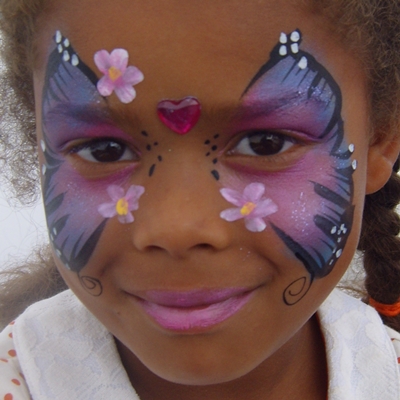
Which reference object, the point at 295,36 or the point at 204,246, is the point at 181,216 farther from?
the point at 295,36

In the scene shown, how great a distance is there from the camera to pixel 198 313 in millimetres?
786

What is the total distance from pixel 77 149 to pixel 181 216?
235 millimetres

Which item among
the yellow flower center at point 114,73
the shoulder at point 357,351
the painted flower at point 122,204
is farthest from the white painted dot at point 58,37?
the shoulder at point 357,351

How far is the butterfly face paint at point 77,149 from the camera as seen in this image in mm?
769

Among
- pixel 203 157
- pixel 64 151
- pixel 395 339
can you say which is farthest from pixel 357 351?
pixel 64 151

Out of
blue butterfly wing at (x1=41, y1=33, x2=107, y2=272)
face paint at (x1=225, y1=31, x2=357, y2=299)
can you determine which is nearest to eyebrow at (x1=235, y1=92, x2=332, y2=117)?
face paint at (x1=225, y1=31, x2=357, y2=299)

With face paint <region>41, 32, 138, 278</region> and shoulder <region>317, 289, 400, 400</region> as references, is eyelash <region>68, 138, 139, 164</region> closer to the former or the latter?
face paint <region>41, 32, 138, 278</region>

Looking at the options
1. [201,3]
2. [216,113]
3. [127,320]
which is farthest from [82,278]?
[201,3]

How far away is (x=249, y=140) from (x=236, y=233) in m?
0.14

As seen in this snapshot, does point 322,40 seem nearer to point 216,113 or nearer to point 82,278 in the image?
point 216,113

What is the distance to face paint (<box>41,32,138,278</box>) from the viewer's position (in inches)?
30.7

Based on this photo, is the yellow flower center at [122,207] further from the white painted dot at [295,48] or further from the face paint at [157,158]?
the white painted dot at [295,48]

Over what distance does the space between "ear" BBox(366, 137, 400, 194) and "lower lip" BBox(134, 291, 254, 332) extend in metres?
0.35

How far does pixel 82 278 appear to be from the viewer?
845 mm
